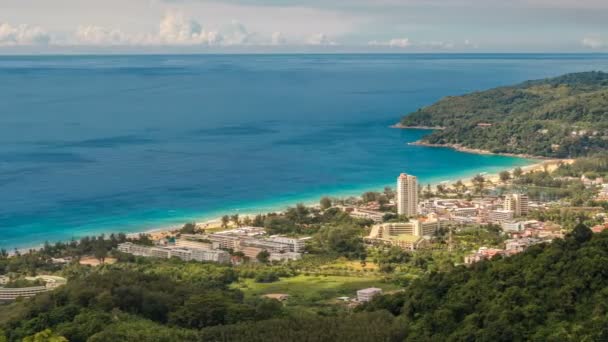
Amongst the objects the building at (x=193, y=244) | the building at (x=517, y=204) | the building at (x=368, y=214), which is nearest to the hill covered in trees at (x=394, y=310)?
the building at (x=193, y=244)

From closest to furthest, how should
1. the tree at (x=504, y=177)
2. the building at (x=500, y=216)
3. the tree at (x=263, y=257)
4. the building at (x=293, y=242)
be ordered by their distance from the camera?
the tree at (x=263, y=257)
the building at (x=293, y=242)
the building at (x=500, y=216)
the tree at (x=504, y=177)

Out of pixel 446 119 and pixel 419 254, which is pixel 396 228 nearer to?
pixel 419 254

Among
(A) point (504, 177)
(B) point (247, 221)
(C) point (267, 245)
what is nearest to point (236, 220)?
(B) point (247, 221)

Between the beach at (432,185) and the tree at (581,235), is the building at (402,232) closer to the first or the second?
the beach at (432,185)

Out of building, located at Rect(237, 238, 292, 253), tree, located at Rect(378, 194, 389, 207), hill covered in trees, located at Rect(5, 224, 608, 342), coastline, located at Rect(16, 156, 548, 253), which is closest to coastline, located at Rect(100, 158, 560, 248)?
coastline, located at Rect(16, 156, 548, 253)

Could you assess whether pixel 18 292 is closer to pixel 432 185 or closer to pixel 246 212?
pixel 246 212

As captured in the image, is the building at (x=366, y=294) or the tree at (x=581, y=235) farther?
the building at (x=366, y=294)

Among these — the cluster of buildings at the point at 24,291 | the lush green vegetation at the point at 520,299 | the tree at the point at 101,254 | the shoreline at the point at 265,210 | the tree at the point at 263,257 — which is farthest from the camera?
the shoreline at the point at 265,210

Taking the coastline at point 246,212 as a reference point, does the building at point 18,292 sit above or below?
above

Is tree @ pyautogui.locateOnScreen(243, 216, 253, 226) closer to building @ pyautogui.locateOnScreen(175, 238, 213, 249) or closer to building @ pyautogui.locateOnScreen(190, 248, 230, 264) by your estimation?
building @ pyautogui.locateOnScreen(175, 238, 213, 249)
